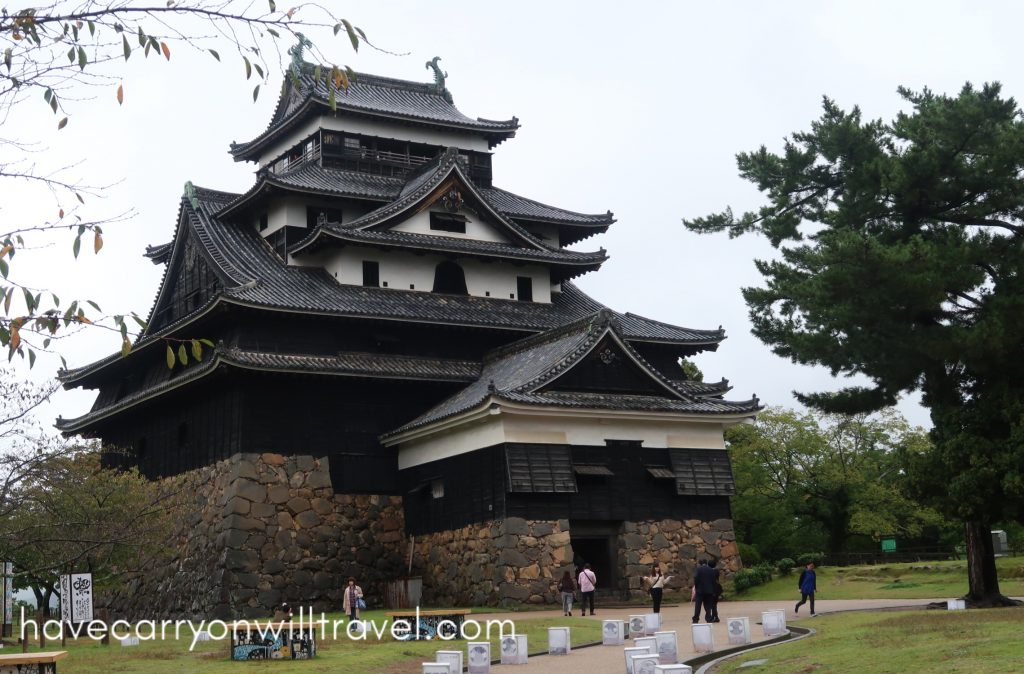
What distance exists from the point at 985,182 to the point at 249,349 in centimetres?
2029

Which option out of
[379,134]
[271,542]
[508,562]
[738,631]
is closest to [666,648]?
[738,631]

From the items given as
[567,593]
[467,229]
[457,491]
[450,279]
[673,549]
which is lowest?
[567,593]

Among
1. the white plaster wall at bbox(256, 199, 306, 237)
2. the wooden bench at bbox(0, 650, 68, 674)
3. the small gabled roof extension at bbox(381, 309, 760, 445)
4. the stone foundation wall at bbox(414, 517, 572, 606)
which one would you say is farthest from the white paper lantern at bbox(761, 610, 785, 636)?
the white plaster wall at bbox(256, 199, 306, 237)

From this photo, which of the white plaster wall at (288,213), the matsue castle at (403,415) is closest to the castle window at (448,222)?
the matsue castle at (403,415)

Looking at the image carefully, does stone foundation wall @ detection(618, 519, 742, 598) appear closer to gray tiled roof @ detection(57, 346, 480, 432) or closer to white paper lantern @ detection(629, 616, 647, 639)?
gray tiled roof @ detection(57, 346, 480, 432)

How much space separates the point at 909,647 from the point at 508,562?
14.6 meters

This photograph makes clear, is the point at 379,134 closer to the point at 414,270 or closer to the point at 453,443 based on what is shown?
the point at 414,270

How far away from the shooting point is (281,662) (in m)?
18.9

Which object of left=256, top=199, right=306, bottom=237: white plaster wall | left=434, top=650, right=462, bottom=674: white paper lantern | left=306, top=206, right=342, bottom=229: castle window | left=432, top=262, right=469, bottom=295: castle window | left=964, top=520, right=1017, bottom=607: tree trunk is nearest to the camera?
left=434, top=650, right=462, bottom=674: white paper lantern

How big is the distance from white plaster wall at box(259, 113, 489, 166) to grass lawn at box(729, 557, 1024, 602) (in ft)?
71.7

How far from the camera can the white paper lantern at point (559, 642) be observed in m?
20.1

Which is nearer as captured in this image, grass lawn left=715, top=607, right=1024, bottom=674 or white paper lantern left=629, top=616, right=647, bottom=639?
grass lawn left=715, top=607, right=1024, bottom=674

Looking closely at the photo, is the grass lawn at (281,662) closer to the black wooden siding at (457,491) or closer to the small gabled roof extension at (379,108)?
the black wooden siding at (457,491)

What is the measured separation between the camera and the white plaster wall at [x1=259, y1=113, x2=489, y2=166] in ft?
146
